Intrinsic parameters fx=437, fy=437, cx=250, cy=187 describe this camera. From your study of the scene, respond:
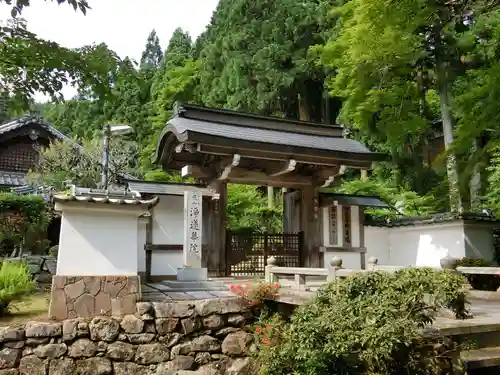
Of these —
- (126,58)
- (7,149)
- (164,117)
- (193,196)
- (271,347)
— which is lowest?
(271,347)

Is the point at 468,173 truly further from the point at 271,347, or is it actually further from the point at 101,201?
the point at 101,201

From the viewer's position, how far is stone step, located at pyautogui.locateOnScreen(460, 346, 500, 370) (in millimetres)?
4957

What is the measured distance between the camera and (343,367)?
18.0 feet

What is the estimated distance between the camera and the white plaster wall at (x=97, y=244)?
23.4 feet

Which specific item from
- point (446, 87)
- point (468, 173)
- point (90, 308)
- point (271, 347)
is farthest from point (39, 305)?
point (446, 87)

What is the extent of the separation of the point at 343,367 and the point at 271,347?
1701mm

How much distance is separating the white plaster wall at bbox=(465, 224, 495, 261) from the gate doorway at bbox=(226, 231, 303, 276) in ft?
16.0

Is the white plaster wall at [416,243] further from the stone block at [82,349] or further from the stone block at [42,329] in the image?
the stone block at [42,329]

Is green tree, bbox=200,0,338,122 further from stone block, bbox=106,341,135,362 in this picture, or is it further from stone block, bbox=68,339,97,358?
stone block, bbox=68,339,97,358

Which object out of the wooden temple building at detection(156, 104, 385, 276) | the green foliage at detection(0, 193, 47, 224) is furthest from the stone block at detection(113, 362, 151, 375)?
the green foliage at detection(0, 193, 47, 224)

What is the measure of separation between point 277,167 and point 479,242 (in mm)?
6486

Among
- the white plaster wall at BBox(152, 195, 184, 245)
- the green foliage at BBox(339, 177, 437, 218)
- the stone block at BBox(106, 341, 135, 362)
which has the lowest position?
the stone block at BBox(106, 341, 135, 362)

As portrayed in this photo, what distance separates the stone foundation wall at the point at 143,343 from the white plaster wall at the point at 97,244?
0.78 metres

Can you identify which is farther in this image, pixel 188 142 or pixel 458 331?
pixel 188 142
